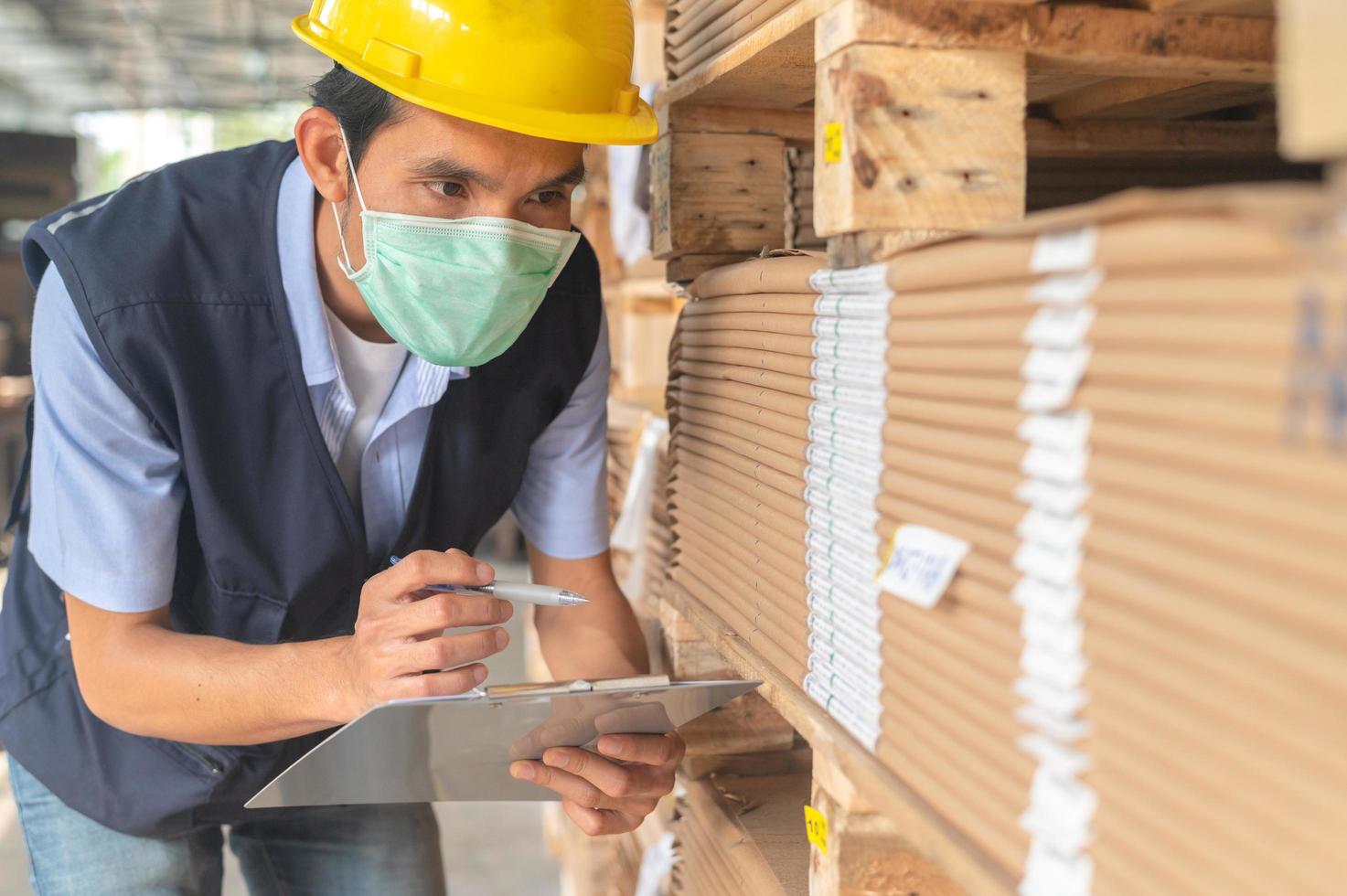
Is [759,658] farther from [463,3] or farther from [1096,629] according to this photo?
[463,3]

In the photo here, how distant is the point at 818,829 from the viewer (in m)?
1.19

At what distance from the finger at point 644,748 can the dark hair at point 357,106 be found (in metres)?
0.87

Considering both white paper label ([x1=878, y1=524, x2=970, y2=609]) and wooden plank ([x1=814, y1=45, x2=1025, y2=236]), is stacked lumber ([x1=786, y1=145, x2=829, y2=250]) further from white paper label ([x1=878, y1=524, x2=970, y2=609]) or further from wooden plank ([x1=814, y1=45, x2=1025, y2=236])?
white paper label ([x1=878, y1=524, x2=970, y2=609])

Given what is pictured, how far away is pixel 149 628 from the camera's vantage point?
61.5 inches

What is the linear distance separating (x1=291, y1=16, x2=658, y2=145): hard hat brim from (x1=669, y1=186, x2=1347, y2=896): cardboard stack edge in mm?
476

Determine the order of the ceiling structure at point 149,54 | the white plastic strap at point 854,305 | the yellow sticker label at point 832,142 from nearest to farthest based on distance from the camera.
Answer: the white plastic strap at point 854,305 < the yellow sticker label at point 832,142 < the ceiling structure at point 149,54

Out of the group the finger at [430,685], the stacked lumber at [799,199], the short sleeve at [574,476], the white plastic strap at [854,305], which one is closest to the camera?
the white plastic strap at [854,305]

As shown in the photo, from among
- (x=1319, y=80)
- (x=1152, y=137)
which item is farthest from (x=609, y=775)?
(x=1319, y=80)

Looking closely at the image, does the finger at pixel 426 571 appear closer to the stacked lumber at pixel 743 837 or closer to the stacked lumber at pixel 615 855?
the stacked lumber at pixel 743 837

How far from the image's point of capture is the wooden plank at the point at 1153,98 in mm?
1342

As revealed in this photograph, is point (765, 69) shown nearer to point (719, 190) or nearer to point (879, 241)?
point (719, 190)

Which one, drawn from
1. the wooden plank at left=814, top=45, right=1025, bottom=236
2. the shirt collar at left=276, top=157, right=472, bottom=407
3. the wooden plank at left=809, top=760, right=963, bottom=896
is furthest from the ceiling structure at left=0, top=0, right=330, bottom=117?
the wooden plank at left=809, top=760, right=963, bottom=896

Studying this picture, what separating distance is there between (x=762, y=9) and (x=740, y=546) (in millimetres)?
642

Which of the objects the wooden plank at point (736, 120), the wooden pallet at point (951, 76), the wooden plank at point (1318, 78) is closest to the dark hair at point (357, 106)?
the wooden plank at point (736, 120)
